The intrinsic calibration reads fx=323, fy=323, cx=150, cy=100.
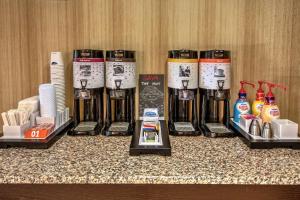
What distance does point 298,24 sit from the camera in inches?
57.0

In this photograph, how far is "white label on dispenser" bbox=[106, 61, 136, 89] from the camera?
1.33m

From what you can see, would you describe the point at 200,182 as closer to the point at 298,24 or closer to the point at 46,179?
the point at 46,179

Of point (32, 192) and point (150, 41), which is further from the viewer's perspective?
point (150, 41)

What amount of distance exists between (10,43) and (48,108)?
453 mm

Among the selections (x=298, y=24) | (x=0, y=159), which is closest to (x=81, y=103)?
(x=0, y=159)

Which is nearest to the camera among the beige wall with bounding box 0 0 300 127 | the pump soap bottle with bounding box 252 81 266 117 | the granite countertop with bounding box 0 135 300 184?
the granite countertop with bounding box 0 135 300 184

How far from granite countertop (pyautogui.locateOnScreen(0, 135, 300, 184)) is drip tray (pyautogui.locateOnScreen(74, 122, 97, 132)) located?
0.12 metres

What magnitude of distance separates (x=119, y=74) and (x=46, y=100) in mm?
306

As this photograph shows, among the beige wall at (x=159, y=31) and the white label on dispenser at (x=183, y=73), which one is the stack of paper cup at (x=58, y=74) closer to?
the beige wall at (x=159, y=31)

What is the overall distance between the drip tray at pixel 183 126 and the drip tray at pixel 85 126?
1.15ft

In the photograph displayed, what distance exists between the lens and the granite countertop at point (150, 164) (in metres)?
0.88

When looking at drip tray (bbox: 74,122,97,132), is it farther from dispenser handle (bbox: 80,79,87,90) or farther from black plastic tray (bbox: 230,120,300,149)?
black plastic tray (bbox: 230,120,300,149)

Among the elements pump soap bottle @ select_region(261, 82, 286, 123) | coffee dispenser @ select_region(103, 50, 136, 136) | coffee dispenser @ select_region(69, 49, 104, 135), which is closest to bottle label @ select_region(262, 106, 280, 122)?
pump soap bottle @ select_region(261, 82, 286, 123)

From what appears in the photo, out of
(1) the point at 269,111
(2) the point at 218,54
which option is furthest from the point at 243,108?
(2) the point at 218,54
